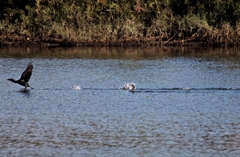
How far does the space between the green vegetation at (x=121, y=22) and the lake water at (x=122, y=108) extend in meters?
7.30

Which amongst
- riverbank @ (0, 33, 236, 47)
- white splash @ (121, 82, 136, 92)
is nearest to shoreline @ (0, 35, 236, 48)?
riverbank @ (0, 33, 236, 47)

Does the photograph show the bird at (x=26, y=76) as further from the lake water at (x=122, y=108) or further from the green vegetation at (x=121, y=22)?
the green vegetation at (x=121, y=22)

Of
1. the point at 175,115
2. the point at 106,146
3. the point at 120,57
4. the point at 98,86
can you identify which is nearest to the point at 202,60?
the point at 120,57

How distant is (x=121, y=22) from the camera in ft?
120

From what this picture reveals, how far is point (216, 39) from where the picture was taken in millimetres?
35281

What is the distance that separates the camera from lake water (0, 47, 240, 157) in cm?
1269

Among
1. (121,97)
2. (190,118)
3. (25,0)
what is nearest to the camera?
(190,118)

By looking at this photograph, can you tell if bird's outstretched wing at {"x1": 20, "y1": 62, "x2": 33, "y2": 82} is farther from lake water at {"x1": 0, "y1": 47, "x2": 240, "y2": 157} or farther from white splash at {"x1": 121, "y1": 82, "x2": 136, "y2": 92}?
white splash at {"x1": 121, "y1": 82, "x2": 136, "y2": 92}

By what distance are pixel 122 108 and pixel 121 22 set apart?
798 inches

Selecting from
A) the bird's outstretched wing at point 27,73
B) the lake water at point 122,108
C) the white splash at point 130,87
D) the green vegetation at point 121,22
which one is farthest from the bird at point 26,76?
the green vegetation at point 121,22

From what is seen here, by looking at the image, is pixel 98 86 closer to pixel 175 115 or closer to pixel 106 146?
pixel 175 115

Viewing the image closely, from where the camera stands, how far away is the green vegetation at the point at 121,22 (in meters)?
35.5

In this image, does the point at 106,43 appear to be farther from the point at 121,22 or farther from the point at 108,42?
the point at 121,22

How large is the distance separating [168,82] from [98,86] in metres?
2.22
